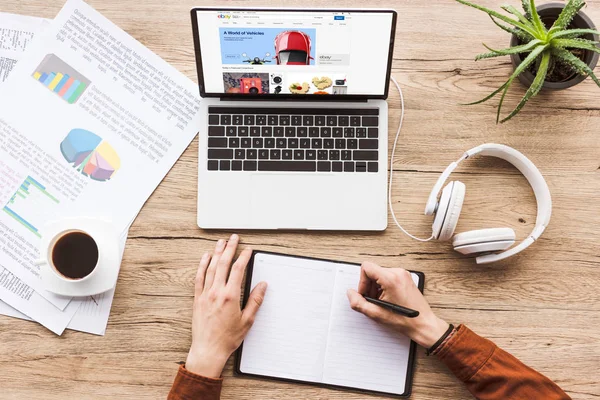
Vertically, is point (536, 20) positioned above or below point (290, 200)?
above

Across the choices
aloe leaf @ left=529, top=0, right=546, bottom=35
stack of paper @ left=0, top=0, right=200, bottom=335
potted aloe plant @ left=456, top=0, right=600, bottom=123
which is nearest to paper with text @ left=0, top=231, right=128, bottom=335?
stack of paper @ left=0, top=0, right=200, bottom=335

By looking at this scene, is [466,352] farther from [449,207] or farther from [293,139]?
[293,139]

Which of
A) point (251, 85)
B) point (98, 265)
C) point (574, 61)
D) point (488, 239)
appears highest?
point (574, 61)

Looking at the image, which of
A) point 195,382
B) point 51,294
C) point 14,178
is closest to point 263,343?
point 195,382

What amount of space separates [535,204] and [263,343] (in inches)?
22.2

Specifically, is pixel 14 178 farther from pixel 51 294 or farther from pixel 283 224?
pixel 283 224

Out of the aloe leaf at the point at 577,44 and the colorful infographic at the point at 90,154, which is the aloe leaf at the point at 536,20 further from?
the colorful infographic at the point at 90,154

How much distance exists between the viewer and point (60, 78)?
1.02 meters

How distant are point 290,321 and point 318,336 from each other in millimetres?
58

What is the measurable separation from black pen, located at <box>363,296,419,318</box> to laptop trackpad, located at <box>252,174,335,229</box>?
17cm

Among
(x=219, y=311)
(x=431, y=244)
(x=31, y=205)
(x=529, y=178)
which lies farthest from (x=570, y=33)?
(x=31, y=205)

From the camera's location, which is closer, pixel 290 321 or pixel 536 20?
pixel 536 20

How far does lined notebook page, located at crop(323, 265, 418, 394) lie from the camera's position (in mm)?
983

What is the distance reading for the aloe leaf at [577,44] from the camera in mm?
833
